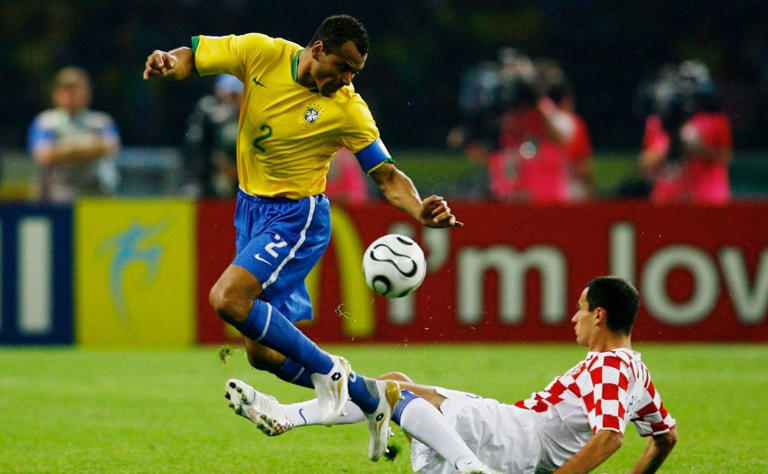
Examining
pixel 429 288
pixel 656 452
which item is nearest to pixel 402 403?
pixel 656 452

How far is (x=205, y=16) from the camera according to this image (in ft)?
61.2

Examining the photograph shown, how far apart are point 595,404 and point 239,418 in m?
3.49

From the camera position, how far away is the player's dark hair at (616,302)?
528 cm

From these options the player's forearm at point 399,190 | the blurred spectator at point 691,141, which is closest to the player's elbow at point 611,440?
the player's forearm at point 399,190

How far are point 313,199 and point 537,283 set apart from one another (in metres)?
5.59

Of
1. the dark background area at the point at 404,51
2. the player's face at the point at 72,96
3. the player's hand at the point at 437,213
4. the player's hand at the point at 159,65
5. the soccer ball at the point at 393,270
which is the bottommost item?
the soccer ball at the point at 393,270

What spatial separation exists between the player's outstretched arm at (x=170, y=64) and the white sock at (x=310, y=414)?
1495mm

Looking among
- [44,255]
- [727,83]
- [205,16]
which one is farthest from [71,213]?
[727,83]

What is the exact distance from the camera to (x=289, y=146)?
624 centimetres

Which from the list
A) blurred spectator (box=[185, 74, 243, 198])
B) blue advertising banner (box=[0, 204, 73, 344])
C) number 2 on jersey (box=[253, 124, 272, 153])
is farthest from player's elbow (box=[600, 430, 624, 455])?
blurred spectator (box=[185, 74, 243, 198])

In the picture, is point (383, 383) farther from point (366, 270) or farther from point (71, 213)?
point (71, 213)

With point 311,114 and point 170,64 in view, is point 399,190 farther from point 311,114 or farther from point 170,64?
point 170,64

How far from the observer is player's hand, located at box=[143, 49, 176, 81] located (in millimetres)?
5793

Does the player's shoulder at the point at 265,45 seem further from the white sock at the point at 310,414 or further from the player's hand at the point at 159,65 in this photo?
the white sock at the point at 310,414
